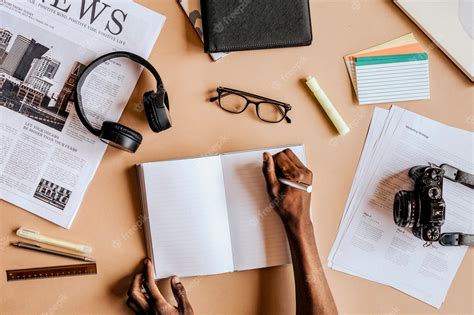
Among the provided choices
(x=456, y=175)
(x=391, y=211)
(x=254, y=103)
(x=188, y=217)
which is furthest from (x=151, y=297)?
(x=456, y=175)

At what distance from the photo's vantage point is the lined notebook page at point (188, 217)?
995mm

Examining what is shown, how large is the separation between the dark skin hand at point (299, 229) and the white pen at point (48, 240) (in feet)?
1.32

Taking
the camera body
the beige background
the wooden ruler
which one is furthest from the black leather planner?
the wooden ruler

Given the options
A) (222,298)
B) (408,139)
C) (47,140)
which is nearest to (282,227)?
(222,298)

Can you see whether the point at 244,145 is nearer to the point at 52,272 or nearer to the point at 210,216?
the point at 210,216

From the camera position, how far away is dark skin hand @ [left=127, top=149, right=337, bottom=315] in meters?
0.99

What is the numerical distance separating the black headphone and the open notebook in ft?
0.24

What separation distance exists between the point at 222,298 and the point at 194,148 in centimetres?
33

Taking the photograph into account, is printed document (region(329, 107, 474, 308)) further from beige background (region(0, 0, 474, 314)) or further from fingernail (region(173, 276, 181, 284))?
fingernail (region(173, 276, 181, 284))

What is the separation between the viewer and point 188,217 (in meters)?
1.01

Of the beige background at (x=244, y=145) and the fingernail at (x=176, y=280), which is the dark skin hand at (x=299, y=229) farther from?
the fingernail at (x=176, y=280)

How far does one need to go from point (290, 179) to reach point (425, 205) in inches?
11.6

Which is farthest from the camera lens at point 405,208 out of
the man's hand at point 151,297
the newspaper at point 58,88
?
the newspaper at point 58,88

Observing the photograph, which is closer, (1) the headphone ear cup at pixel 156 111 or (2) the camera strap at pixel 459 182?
(1) the headphone ear cup at pixel 156 111
